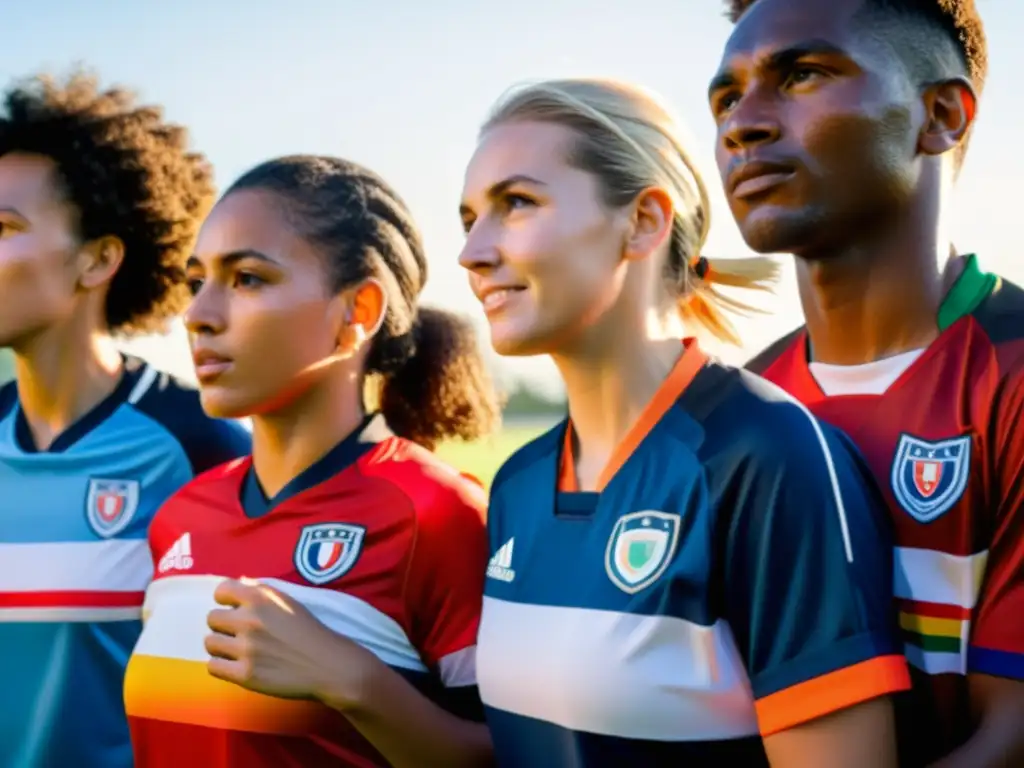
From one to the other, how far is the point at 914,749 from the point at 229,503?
4.92ft

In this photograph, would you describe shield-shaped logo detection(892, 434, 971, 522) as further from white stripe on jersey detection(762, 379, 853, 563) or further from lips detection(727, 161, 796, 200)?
lips detection(727, 161, 796, 200)

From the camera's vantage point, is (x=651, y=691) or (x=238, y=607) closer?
(x=651, y=691)

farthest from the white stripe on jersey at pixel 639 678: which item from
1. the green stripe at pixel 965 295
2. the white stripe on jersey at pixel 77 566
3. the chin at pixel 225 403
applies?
the white stripe on jersey at pixel 77 566

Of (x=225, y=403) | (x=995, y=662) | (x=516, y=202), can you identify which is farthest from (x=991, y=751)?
(x=225, y=403)

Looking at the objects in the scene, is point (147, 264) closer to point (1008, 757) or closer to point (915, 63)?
point (915, 63)

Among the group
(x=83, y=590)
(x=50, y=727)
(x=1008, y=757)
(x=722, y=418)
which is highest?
(x=722, y=418)

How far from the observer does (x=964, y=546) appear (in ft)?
5.84

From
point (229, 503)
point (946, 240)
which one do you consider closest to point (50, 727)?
point (229, 503)

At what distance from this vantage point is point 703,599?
167 cm

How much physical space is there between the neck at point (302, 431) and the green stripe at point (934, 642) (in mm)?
1284

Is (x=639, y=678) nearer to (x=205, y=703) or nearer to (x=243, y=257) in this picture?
(x=205, y=703)

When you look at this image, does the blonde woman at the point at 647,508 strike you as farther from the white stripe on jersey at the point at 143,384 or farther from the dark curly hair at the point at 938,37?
the white stripe on jersey at the point at 143,384

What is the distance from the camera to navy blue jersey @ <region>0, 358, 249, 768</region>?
9.13 feet

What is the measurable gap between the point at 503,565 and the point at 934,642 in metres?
0.72
